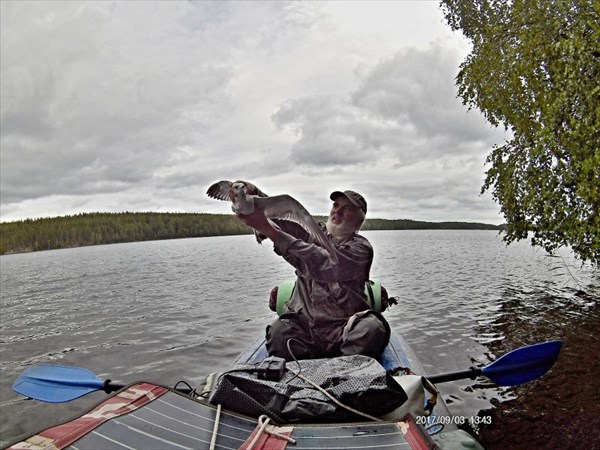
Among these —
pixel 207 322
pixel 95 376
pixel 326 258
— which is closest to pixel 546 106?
pixel 326 258

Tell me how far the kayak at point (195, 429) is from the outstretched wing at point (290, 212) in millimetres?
1818

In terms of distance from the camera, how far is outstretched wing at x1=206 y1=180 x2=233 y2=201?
4145 mm

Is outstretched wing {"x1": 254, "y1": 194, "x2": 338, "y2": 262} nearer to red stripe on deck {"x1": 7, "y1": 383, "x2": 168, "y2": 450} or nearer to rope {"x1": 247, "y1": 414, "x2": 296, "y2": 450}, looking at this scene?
red stripe on deck {"x1": 7, "y1": 383, "x2": 168, "y2": 450}

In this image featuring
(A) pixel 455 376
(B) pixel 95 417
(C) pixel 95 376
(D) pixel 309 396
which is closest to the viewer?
(B) pixel 95 417

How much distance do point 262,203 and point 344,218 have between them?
4.02 feet

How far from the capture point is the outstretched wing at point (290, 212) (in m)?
4.03

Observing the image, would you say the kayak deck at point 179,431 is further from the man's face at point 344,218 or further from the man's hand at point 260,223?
the man's face at point 344,218

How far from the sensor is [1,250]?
283 ft

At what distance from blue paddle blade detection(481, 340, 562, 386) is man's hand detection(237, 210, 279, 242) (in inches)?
99.0

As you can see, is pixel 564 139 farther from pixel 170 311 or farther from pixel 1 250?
pixel 1 250

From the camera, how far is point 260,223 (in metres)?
4.17

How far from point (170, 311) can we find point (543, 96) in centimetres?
1265

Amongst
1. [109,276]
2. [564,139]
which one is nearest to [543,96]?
[564,139]

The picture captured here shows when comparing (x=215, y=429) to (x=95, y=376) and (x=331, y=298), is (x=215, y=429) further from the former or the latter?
(x=331, y=298)
